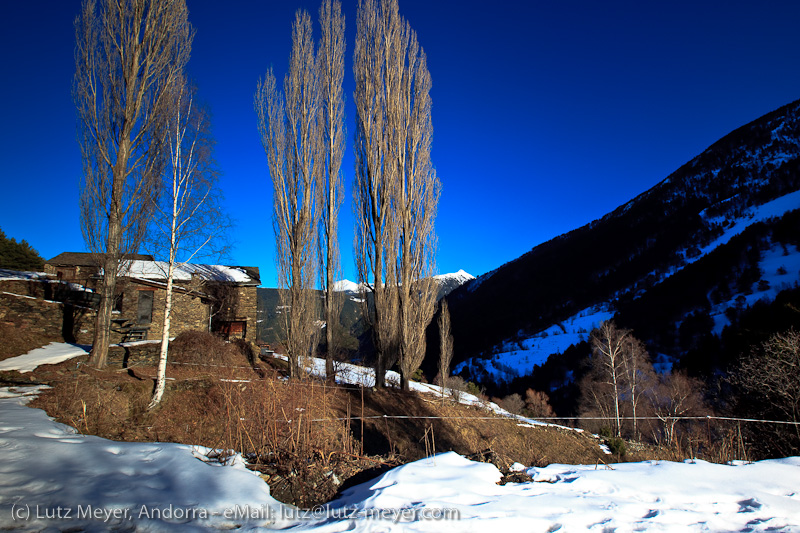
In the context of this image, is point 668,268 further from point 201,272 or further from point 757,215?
point 201,272

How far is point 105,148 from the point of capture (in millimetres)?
9258

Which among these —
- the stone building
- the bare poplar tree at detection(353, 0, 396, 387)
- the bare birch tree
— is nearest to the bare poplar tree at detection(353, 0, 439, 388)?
the bare poplar tree at detection(353, 0, 396, 387)

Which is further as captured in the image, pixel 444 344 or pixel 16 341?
pixel 444 344

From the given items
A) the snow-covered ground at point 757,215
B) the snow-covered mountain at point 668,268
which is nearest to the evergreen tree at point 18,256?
the snow-covered mountain at point 668,268

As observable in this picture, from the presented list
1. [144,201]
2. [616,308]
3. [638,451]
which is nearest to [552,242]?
[616,308]

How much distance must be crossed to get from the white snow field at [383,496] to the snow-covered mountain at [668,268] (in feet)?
166

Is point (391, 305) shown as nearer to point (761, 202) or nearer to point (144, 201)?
point (144, 201)

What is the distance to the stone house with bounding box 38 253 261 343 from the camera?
17.2 meters

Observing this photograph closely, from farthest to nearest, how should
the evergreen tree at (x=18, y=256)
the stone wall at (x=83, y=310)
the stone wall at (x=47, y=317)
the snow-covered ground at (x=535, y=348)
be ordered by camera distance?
the snow-covered ground at (x=535, y=348) → the evergreen tree at (x=18, y=256) → the stone wall at (x=83, y=310) → the stone wall at (x=47, y=317)

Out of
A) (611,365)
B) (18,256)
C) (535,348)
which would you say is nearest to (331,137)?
(611,365)

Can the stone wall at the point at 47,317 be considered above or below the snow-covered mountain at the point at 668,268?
below

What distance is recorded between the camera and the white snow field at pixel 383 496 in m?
2.22

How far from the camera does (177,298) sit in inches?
745

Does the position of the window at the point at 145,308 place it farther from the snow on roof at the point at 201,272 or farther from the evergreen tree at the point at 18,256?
the evergreen tree at the point at 18,256
